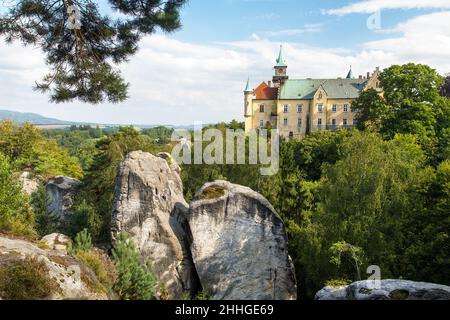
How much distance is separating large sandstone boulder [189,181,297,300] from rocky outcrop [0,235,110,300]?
32.7ft

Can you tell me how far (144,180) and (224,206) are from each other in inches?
156

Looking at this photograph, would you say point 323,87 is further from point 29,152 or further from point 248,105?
point 29,152

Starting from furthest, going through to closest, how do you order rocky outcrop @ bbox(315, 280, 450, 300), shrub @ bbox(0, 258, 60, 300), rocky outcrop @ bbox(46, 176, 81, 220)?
rocky outcrop @ bbox(46, 176, 81, 220) → rocky outcrop @ bbox(315, 280, 450, 300) → shrub @ bbox(0, 258, 60, 300)

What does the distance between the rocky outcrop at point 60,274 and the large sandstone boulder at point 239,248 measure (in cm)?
996

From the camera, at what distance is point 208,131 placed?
125 feet

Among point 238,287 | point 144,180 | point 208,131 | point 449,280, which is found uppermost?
point 208,131

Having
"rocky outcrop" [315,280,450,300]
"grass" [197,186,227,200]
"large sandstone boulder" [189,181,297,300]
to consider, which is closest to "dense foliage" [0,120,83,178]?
"grass" [197,186,227,200]

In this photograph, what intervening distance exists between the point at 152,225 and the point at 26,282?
12.0m

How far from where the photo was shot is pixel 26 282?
26.1 ft

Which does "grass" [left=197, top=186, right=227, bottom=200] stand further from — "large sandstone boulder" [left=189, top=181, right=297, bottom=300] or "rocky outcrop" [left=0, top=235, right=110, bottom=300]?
"rocky outcrop" [left=0, top=235, right=110, bottom=300]

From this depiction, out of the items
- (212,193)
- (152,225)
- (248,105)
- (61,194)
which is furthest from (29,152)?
(248,105)

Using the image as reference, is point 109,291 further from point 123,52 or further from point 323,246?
point 323,246

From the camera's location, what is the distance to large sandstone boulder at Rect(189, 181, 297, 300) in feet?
63.6
